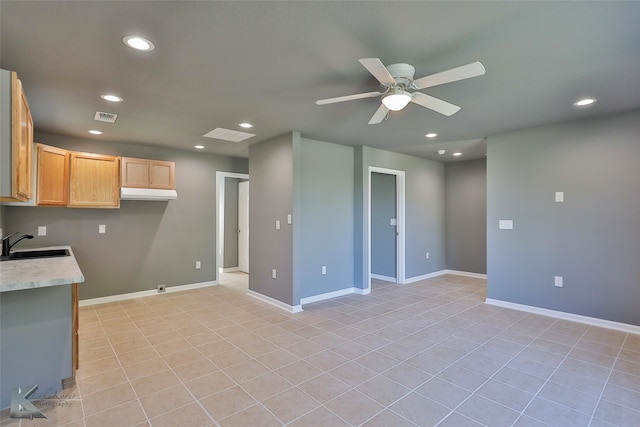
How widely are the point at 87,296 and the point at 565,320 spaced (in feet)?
21.8

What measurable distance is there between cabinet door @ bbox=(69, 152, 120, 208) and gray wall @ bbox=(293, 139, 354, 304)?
8.91ft

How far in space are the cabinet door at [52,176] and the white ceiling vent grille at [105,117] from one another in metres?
0.79

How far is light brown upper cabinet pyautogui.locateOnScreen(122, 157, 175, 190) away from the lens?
4820mm

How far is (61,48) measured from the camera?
2.20m

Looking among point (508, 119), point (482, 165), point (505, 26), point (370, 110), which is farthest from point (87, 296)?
point (482, 165)

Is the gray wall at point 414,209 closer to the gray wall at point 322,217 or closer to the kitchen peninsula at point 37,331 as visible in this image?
the gray wall at point 322,217

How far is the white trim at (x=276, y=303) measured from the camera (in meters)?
4.40

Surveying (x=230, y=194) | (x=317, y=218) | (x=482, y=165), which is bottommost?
(x=317, y=218)

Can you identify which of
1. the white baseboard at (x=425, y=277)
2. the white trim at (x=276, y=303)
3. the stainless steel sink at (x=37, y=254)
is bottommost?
the white trim at (x=276, y=303)

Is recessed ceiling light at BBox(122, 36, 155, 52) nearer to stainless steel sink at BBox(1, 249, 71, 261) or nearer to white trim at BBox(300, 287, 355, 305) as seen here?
stainless steel sink at BBox(1, 249, 71, 261)

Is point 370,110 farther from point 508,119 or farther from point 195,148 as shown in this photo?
point 195,148

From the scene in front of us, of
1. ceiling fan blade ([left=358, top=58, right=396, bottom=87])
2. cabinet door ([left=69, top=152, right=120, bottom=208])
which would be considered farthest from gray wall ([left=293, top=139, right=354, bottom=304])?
cabinet door ([left=69, top=152, right=120, bottom=208])

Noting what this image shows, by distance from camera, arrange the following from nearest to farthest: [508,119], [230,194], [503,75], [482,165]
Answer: [503,75] → [508,119] → [482,165] → [230,194]

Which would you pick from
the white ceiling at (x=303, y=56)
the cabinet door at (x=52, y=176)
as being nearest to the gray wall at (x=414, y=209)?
Answer: the white ceiling at (x=303, y=56)
